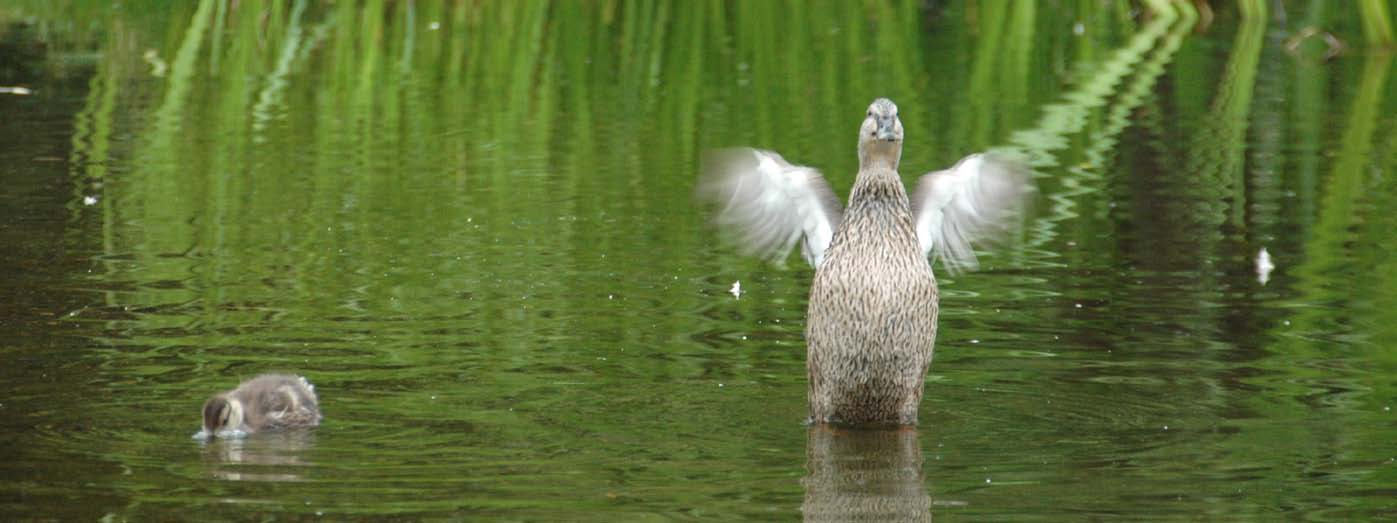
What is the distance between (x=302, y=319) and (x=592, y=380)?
1.65 meters

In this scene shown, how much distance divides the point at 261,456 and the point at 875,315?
1933 millimetres

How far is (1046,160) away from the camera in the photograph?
44.9 feet

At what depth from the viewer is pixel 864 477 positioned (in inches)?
263

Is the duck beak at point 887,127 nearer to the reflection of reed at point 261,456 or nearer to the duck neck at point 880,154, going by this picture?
the duck neck at point 880,154

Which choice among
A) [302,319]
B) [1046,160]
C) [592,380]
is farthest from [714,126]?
[592,380]

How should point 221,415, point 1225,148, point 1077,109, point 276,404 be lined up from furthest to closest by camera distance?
1. point 1077,109
2. point 1225,148
3. point 276,404
4. point 221,415

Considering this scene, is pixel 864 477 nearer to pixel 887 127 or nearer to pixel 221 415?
pixel 887 127

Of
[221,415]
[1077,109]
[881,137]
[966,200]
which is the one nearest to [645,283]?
[966,200]

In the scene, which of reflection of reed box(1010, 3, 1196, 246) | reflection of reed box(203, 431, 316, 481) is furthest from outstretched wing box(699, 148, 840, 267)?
reflection of reed box(1010, 3, 1196, 246)

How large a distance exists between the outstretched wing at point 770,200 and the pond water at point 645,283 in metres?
0.50

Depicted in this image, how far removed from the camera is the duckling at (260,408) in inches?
279

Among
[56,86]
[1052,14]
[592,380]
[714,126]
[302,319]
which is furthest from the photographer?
[1052,14]

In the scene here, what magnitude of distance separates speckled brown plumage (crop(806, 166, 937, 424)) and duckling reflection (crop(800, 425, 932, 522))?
11cm

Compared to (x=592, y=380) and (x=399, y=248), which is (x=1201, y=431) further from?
(x=399, y=248)
